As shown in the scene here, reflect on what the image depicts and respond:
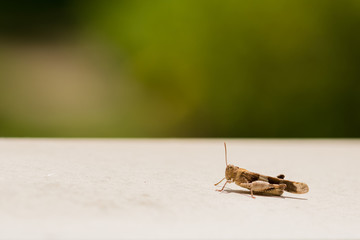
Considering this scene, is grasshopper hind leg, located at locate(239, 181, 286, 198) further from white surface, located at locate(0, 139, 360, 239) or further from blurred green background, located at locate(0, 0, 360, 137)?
blurred green background, located at locate(0, 0, 360, 137)

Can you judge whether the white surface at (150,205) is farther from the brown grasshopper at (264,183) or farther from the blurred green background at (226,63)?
the blurred green background at (226,63)

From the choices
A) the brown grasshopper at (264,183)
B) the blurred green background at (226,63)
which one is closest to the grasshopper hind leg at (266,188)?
the brown grasshopper at (264,183)

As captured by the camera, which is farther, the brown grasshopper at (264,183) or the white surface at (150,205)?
the brown grasshopper at (264,183)

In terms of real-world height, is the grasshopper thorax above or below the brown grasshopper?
above

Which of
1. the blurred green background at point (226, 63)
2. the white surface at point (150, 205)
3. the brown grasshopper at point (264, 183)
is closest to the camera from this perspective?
the white surface at point (150, 205)

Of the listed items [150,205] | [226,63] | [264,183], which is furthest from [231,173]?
[226,63]

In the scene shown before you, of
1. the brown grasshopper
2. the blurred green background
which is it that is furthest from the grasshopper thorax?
the blurred green background

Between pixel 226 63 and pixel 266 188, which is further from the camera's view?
pixel 226 63

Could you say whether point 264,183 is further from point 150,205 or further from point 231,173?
point 150,205

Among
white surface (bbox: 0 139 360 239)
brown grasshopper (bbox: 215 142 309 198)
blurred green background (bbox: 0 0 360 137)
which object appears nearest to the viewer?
white surface (bbox: 0 139 360 239)
